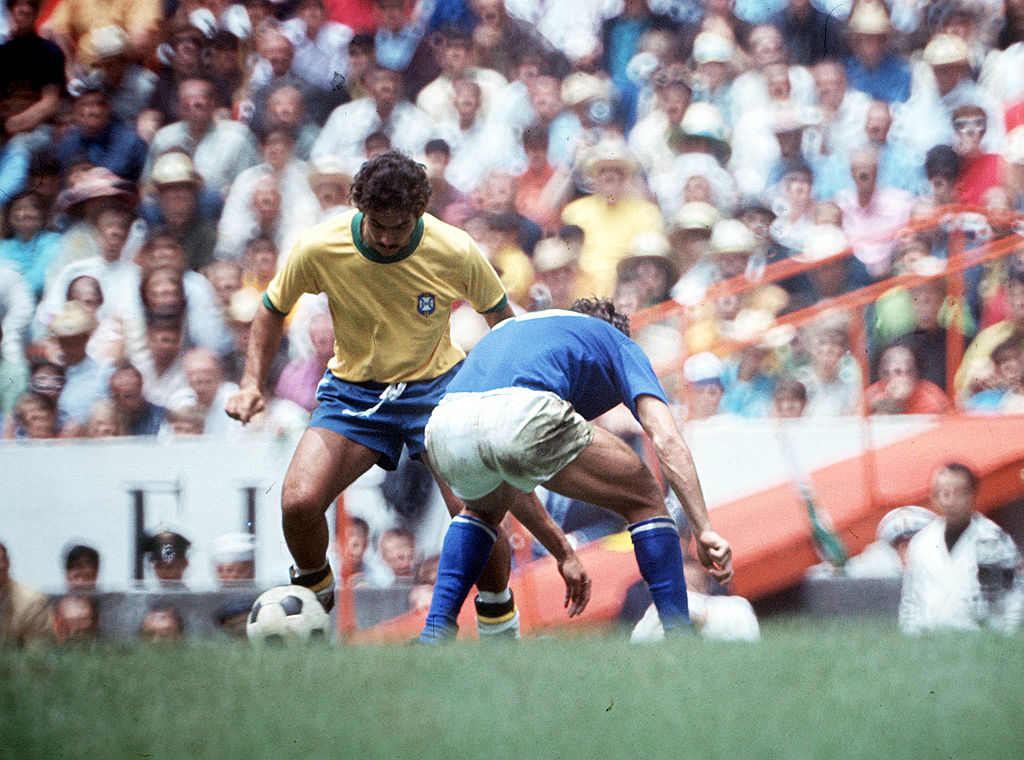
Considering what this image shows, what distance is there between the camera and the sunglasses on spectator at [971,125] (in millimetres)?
5910

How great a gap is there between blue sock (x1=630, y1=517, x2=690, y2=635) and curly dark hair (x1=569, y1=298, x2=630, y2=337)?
68cm

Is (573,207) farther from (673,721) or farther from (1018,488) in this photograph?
(673,721)

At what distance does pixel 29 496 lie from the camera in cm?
608

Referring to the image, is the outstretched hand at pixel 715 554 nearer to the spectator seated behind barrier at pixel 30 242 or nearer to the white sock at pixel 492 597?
the white sock at pixel 492 597

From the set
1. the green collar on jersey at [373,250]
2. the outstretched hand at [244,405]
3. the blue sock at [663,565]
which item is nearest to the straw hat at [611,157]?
the green collar on jersey at [373,250]

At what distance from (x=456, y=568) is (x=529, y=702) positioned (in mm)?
1380

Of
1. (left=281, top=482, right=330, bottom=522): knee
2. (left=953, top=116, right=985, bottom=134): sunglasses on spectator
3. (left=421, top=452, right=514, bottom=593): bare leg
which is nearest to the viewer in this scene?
(left=281, top=482, right=330, bottom=522): knee

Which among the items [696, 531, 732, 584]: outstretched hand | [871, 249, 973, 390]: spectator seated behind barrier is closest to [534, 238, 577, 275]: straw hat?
[871, 249, 973, 390]: spectator seated behind barrier

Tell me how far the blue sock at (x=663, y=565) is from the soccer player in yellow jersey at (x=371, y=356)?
0.45m

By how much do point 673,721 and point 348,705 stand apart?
64cm

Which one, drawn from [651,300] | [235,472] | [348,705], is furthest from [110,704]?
[651,300]

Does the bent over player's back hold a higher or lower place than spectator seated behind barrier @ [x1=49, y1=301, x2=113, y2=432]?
lower

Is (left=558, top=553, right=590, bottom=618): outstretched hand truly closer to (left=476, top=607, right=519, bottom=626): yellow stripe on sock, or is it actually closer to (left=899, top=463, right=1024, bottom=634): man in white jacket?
(left=476, top=607, right=519, bottom=626): yellow stripe on sock

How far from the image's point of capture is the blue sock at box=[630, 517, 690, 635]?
12.0 ft
